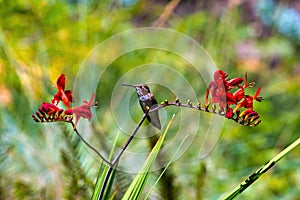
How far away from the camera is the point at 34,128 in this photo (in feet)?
3.92

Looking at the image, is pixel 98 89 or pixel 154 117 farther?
pixel 98 89

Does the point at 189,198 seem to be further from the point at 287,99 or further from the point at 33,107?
the point at 287,99

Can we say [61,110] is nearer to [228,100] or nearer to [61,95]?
[61,95]

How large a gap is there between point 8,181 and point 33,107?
413 millimetres

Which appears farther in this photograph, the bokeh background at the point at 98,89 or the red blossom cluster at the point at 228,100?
the bokeh background at the point at 98,89

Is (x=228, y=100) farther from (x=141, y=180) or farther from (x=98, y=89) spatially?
(x=98, y=89)

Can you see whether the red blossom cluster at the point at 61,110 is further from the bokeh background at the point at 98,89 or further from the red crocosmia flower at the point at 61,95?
the bokeh background at the point at 98,89

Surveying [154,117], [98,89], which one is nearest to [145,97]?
[154,117]

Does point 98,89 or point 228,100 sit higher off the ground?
point 98,89

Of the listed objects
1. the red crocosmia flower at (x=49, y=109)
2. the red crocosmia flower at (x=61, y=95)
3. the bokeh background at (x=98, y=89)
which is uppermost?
the bokeh background at (x=98, y=89)

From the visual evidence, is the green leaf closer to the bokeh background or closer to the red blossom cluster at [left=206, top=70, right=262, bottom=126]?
the red blossom cluster at [left=206, top=70, right=262, bottom=126]

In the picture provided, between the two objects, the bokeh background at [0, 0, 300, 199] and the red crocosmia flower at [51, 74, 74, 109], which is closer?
the red crocosmia flower at [51, 74, 74, 109]

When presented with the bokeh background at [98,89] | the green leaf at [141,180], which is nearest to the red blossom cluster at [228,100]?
the green leaf at [141,180]

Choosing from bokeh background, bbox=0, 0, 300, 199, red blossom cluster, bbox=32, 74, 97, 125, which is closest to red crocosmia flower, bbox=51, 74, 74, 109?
red blossom cluster, bbox=32, 74, 97, 125
